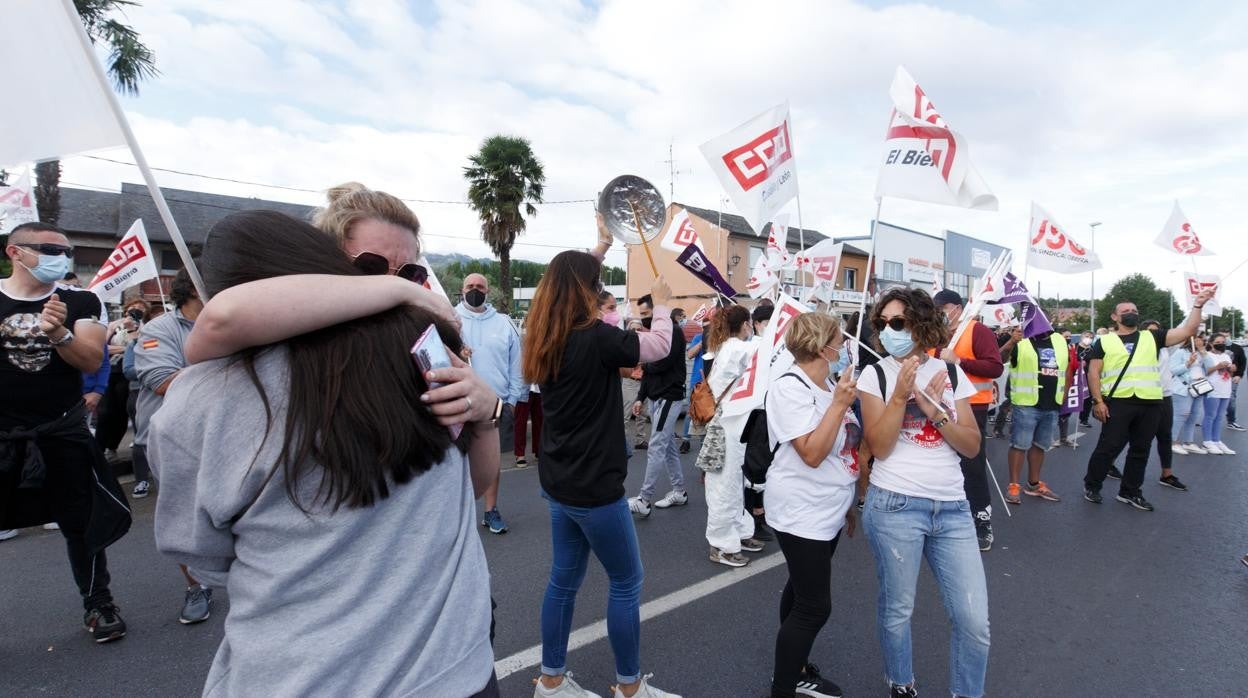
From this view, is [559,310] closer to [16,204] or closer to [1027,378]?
[1027,378]

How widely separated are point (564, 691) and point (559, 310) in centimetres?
172

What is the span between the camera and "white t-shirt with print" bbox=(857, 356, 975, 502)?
2633 millimetres

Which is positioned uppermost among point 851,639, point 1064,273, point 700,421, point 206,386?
point 1064,273

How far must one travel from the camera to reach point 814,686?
291 centimetres

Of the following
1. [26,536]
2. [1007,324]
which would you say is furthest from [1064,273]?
[26,536]

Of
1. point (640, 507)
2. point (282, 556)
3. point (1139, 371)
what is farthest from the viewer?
point (1139, 371)

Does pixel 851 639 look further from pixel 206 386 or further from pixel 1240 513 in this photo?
pixel 1240 513

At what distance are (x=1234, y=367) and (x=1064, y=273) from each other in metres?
6.08

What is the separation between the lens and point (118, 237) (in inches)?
964

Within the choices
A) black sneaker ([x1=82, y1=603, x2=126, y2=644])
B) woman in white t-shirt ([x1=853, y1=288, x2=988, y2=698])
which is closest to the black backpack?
woman in white t-shirt ([x1=853, y1=288, x2=988, y2=698])

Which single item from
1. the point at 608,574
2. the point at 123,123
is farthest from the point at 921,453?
the point at 123,123

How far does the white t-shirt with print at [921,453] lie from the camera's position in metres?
2.63

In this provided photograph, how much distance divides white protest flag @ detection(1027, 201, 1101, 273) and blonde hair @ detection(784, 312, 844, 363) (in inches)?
189

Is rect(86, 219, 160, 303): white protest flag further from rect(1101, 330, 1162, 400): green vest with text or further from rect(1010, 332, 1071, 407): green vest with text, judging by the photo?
rect(1101, 330, 1162, 400): green vest with text
